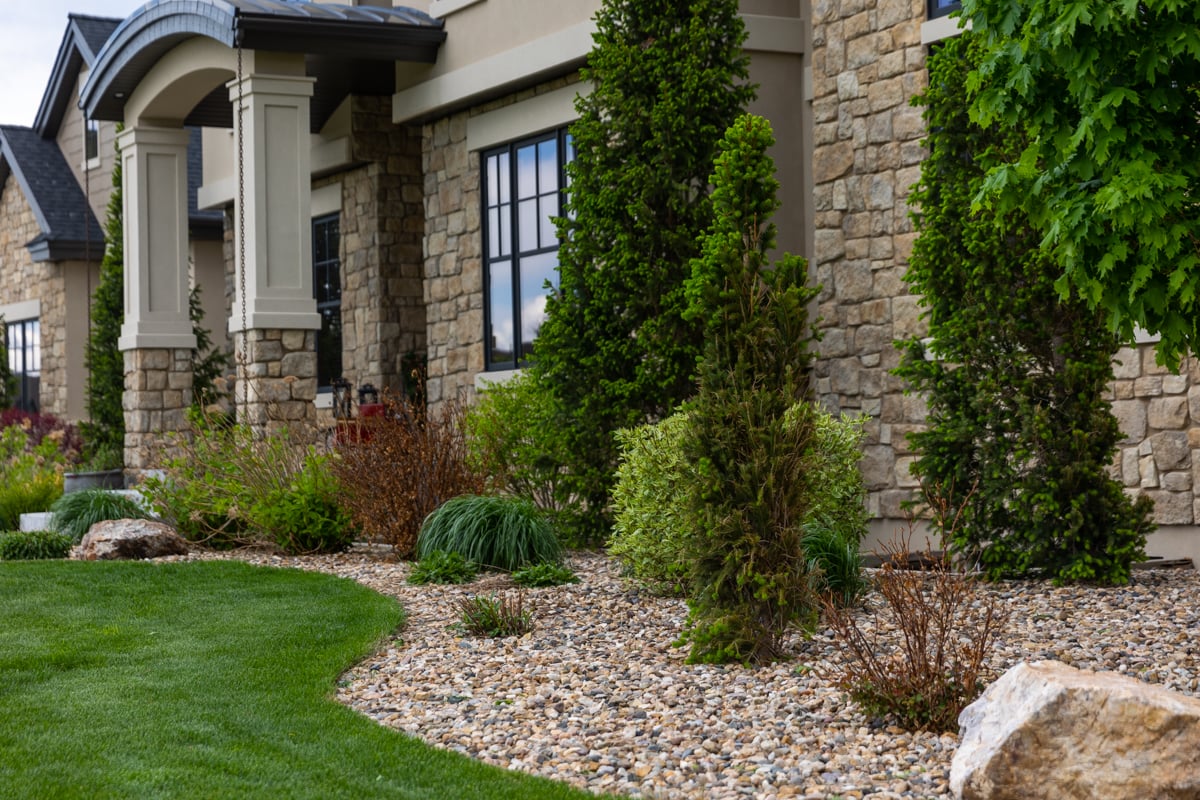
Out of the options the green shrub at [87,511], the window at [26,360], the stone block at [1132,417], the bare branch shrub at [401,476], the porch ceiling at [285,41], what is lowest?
the green shrub at [87,511]

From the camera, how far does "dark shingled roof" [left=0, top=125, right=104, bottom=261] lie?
23828 millimetres

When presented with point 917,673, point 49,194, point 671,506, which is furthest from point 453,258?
point 49,194

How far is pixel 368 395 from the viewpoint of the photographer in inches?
601

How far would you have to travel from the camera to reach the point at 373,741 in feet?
16.1

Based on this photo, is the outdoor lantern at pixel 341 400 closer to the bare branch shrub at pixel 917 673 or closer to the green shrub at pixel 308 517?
the green shrub at pixel 308 517

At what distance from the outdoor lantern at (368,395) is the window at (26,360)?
1266cm

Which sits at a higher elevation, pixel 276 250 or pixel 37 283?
pixel 37 283

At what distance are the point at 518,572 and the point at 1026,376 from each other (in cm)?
318

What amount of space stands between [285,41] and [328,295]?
14.4ft

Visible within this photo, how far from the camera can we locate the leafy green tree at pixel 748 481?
6012 millimetres

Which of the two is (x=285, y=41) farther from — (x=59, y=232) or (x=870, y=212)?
(x=59, y=232)

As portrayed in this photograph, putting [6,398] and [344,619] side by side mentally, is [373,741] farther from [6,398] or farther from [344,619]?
[6,398]

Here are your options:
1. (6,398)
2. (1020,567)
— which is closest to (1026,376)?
(1020,567)

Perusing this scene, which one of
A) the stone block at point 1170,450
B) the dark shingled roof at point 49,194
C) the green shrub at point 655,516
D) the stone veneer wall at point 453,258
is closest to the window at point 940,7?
the stone block at point 1170,450
